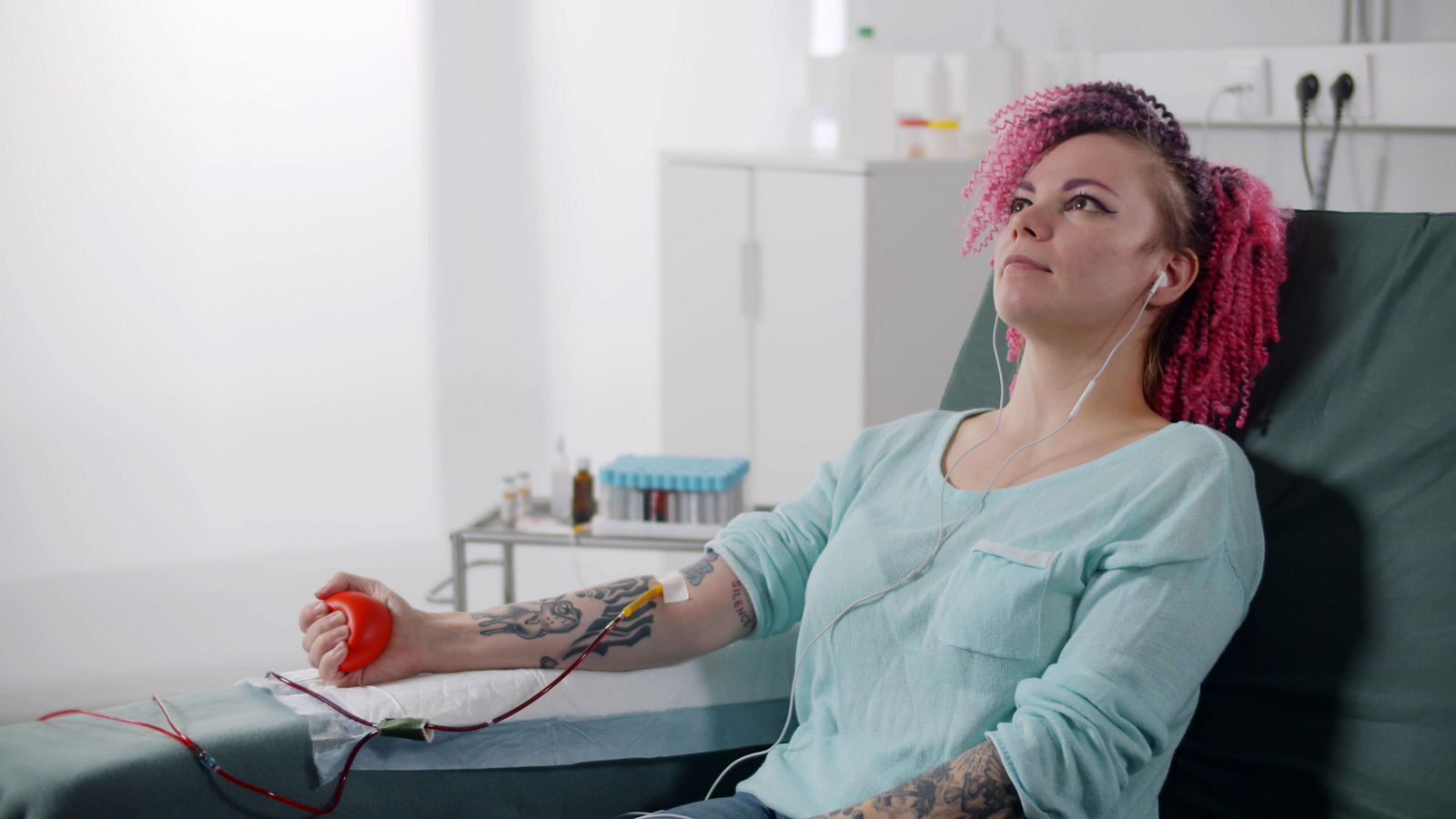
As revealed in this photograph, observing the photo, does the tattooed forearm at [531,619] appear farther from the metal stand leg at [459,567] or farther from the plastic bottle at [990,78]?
the plastic bottle at [990,78]

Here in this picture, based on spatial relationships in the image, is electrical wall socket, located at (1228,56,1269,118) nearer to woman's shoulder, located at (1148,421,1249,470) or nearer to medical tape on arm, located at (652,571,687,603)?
woman's shoulder, located at (1148,421,1249,470)

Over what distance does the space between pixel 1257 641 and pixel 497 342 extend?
2.30 m

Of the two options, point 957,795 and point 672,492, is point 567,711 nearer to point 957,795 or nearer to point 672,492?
point 957,795

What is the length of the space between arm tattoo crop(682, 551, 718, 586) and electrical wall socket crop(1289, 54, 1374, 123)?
1.59 metres

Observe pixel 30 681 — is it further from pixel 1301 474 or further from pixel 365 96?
pixel 1301 474

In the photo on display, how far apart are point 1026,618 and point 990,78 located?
1552 mm

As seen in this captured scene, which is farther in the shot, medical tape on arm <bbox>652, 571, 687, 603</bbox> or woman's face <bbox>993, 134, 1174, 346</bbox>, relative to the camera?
medical tape on arm <bbox>652, 571, 687, 603</bbox>

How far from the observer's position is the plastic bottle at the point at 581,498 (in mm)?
1982

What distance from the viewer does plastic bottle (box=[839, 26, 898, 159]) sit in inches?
91.9


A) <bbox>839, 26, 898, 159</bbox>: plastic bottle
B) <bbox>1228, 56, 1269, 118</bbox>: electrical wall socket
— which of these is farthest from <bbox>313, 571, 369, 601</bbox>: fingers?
<bbox>1228, 56, 1269, 118</bbox>: electrical wall socket

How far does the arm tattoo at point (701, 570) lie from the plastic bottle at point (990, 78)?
1300 mm

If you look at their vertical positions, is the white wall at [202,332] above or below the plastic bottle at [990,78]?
below

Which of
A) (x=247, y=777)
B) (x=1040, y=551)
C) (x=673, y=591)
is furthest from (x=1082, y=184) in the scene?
(x=247, y=777)

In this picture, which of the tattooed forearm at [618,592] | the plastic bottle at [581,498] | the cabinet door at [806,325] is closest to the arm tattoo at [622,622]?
the tattooed forearm at [618,592]
